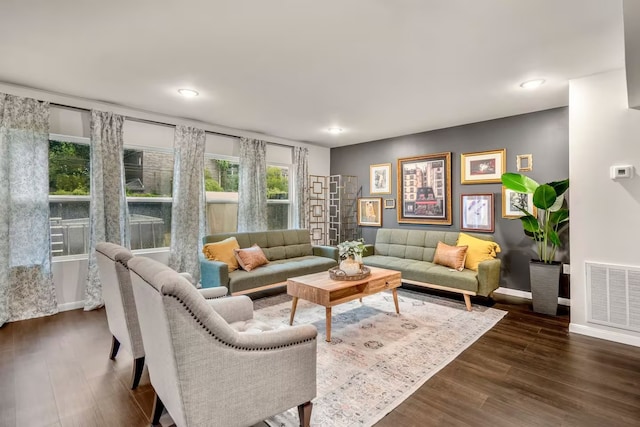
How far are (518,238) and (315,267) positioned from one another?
288 centimetres

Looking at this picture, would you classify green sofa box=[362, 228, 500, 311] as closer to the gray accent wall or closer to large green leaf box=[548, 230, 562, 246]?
the gray accent wall

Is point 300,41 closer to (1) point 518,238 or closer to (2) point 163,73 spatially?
(2) point 163,73

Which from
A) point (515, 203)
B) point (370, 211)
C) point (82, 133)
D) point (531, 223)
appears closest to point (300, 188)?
point (370, 211)

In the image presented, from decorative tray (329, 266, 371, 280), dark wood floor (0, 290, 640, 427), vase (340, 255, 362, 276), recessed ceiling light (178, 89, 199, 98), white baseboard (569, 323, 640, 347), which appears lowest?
dark wood floor (0, 290, 640, 427)

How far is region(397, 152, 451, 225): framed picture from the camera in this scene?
16.9 feet

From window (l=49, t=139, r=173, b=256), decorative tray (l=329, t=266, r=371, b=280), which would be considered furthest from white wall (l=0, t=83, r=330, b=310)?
decorative tray (l=329, t=266, r=371, b=280)

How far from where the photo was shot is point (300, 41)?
2502 mm

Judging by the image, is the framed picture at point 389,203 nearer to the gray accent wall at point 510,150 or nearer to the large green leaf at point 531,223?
the gray accent wall at point 510,150

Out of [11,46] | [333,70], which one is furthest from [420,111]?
[11,46]

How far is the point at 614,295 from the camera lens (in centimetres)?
303

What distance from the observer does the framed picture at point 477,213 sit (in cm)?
466

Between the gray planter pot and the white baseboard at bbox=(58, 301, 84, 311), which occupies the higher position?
the gray planter pot

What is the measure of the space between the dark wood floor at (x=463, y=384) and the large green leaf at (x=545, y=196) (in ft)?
4.48

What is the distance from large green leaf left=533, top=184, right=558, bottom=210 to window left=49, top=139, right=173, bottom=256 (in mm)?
4875
